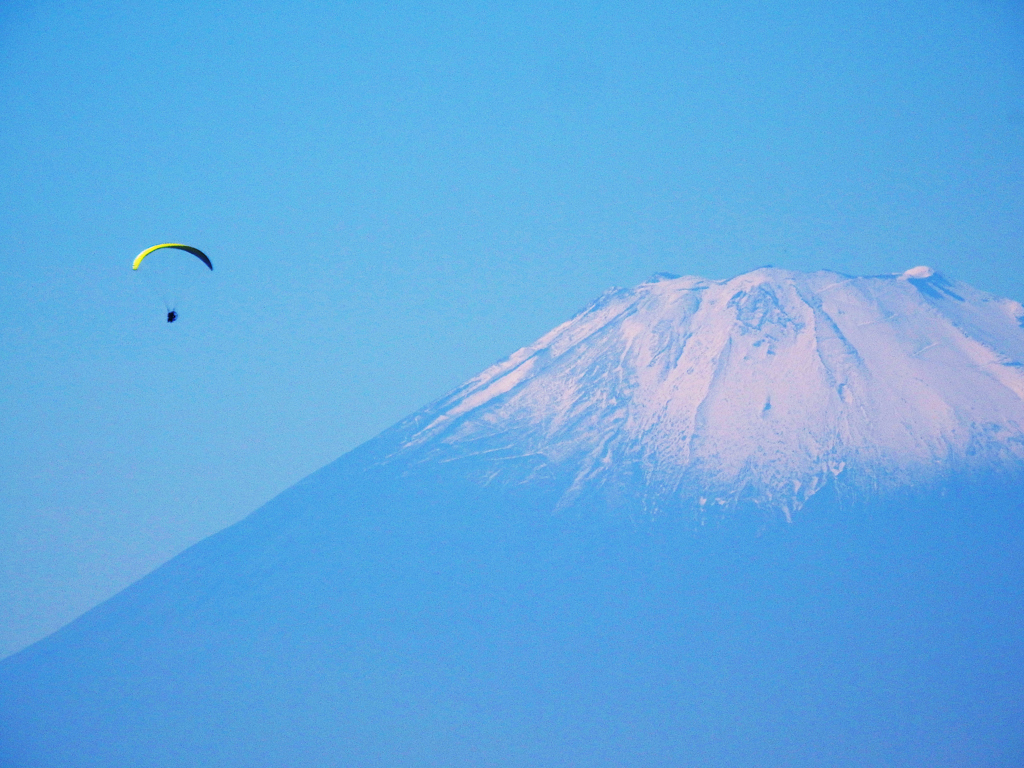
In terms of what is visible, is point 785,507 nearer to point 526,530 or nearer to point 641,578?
point 641,578

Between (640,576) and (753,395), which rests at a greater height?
(753,395)

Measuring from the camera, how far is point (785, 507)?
4403cm

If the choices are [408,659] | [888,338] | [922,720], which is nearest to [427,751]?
[408,659]

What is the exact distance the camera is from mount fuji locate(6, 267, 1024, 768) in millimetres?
37656

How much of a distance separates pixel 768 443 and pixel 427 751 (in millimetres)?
16989

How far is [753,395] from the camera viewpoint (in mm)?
48000

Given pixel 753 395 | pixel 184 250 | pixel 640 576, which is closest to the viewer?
pixel 184 250

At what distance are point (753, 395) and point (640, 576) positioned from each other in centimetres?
899

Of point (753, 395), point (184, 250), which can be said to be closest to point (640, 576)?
point (753, 395)

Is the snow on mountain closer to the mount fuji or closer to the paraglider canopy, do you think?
the mount fuji

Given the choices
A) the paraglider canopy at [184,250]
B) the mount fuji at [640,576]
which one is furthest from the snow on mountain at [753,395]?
the paraglider canopy at [184,250]

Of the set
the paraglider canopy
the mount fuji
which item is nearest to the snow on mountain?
the mount fuji

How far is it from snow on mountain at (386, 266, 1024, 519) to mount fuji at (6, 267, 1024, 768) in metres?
0.12

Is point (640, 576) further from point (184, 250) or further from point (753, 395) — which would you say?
point (184, 250)
